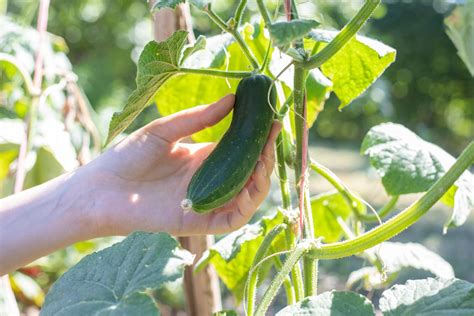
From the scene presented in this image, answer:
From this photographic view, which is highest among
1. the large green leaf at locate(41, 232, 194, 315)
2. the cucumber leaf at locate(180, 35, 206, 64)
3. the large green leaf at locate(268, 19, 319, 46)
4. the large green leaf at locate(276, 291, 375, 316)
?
the large green leaf at locate(268, 19, 319, 46)

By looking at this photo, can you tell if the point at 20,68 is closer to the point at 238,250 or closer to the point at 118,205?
the point at 118,205

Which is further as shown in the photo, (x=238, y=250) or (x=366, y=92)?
(x=366, y=92)

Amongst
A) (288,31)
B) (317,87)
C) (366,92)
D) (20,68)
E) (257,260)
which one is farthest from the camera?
(366,92)

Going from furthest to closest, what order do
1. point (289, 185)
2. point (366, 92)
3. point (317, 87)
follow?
point (366, 92) < point (317, 87) < point (289, 185)

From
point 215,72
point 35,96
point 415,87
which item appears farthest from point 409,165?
point 415,87

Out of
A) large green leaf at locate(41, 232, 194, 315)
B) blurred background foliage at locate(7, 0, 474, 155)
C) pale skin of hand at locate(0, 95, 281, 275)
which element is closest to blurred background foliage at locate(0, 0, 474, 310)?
blurred background foliage at locate(7, 0, 474, 155)

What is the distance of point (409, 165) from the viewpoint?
3.09 ft

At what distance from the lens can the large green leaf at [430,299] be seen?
602mm

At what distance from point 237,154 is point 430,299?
0.27m

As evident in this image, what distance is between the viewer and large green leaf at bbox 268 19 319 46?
558 millimetres

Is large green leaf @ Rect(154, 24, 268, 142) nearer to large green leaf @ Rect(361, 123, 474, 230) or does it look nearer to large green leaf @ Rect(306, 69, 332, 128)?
large green leaf @ Rect(306, 69, 332, 128)

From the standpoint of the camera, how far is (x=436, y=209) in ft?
19.4

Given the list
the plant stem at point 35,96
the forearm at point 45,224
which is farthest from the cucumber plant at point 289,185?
the plant stem at point 35,96

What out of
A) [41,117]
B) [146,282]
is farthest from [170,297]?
[146,282]
